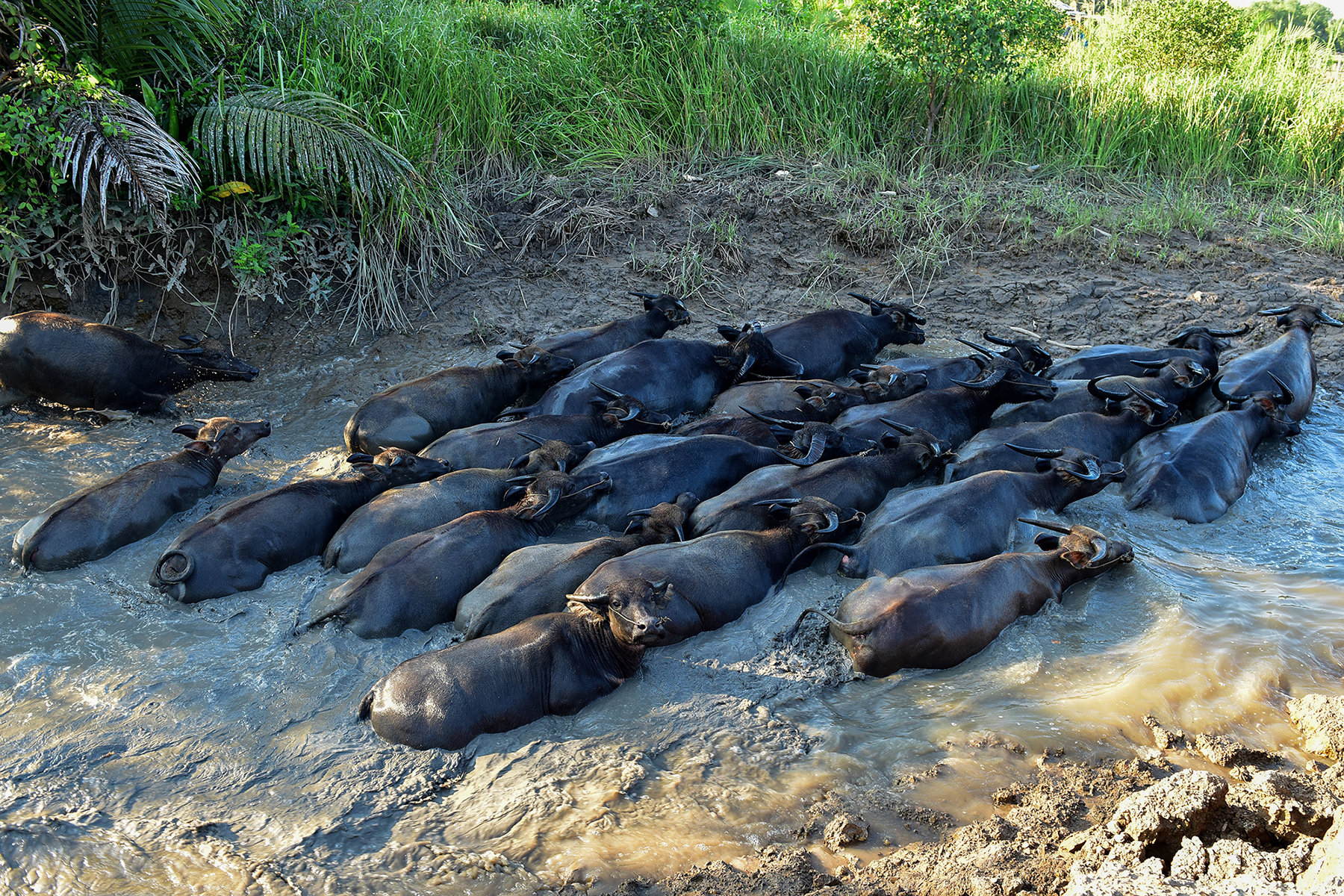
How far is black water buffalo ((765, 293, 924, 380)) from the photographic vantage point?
7.80 meters

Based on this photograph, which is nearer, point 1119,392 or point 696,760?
point 696,760

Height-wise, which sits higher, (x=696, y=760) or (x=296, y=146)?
(x=296, y=146)

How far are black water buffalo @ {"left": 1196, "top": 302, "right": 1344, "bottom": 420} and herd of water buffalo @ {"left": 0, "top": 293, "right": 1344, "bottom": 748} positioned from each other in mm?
29

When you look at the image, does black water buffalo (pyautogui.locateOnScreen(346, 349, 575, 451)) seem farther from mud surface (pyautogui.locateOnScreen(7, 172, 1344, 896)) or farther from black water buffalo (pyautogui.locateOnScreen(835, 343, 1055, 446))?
black water buffalo (pyautogui.locateOnScreen(835, 343, 1055, 446))

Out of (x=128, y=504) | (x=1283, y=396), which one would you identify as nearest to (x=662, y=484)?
(x=128, y=504)

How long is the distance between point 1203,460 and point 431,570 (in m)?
4.75

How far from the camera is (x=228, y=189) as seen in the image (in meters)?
7.59

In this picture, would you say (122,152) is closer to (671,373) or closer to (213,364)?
(213,364)

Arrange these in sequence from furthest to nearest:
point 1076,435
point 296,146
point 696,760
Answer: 1. point 296,146
2. point 1076,435
3. point 696,760

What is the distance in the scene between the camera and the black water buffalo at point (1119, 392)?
683 centimetres

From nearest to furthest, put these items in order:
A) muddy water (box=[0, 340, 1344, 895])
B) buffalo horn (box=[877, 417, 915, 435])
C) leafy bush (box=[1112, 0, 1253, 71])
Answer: muddy water (box=[0, 340, 1344, 895])
buffalo horn (box=[877, 417, 915, 435])
leafy bush (box=[1112, 0, 1253, 71])

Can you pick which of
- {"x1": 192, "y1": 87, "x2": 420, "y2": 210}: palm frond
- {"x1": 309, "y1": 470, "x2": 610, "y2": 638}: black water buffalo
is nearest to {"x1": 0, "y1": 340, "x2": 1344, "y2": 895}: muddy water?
{"x1": 309, "y1": 470, "x2": 610, "y2": 638}: black water buffalo

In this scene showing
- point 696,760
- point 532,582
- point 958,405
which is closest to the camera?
point 696,760

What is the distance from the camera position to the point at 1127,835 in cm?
305
